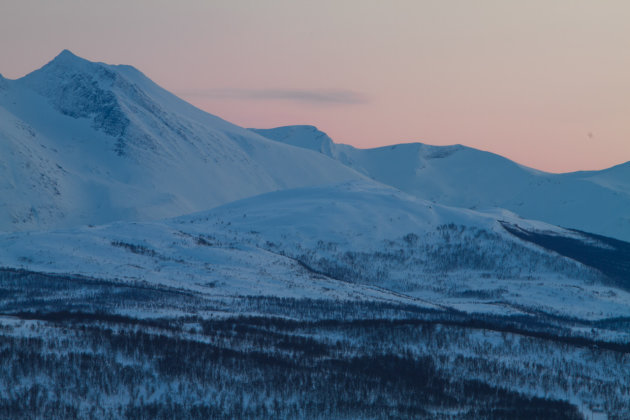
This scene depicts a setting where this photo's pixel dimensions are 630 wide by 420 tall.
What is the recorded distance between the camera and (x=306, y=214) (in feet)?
575

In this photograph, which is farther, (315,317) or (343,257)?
(343,257)

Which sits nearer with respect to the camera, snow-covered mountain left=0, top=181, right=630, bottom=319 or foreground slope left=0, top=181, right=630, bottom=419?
foreground slope left=0, top=181, right=630, bottom=419

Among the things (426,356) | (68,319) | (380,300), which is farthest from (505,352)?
(68,319)

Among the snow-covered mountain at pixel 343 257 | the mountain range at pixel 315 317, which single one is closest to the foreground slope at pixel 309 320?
the mountain range at pixel 315 317

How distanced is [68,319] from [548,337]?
165ft

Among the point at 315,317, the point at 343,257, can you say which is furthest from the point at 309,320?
the point at 343,257

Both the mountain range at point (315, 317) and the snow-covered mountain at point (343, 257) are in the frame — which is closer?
the mountain range at point (315, 317)

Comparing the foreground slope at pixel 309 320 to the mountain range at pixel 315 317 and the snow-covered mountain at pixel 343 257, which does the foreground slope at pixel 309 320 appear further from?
the snow-covered mountain at pixel 343 257

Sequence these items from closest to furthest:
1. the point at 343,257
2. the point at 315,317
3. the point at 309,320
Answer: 1. the point at 309,320
2. the point at 315,317
3. the point at 343,257

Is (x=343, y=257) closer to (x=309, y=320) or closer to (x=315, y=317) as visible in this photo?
(x=315, y=317)

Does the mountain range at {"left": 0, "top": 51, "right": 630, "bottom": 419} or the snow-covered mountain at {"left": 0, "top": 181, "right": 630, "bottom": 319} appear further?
the snow-covered mountain at {"left": 0, "top": 181, "right": 630, "bottom": 319}

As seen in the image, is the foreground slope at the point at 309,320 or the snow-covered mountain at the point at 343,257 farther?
the snow-covered mountain at the point at 343,257

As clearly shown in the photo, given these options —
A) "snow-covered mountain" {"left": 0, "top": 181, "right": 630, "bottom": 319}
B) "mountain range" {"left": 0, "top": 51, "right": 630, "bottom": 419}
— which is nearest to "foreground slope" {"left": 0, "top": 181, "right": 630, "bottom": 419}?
"mountain range" {"left": 0, "top": 51, "right": 630, "bottom": 419}

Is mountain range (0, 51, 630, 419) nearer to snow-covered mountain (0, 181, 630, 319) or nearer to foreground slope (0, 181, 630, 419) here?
foreground slope (0, 181, 630, 419)
